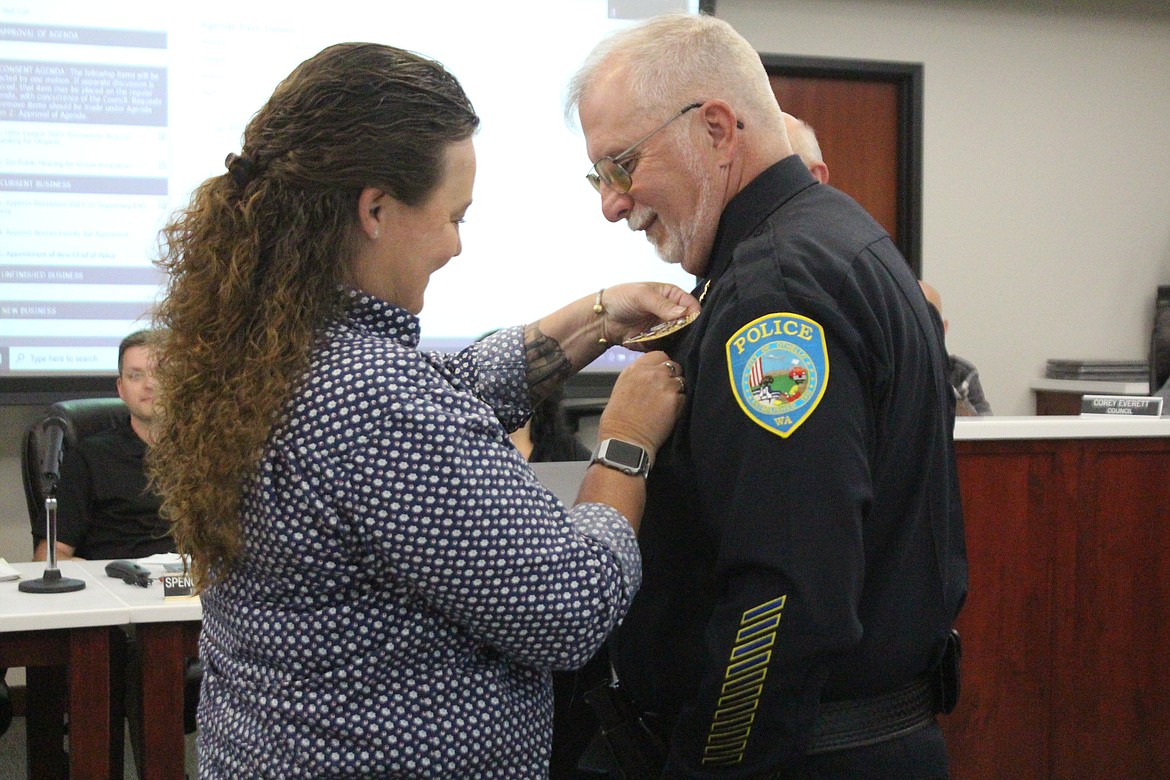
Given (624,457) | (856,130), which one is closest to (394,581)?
(624,457)

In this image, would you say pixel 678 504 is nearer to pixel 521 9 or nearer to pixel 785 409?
pixel 785 409

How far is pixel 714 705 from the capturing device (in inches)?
44.7

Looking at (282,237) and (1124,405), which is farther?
(1124,405)

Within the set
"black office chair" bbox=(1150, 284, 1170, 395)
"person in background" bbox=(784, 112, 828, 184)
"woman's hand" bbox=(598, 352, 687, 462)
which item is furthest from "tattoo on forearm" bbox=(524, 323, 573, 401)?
"black office chair" bbox=(1150, 284, 1170, 395)

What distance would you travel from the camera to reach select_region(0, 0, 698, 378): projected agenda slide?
3818mm

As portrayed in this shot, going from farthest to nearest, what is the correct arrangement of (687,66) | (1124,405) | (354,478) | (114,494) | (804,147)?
1. (114,494)
2. (1124,405)
3. (804,147)
4. (687,66)
5. (354,478)

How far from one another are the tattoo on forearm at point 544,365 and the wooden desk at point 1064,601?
126 cm

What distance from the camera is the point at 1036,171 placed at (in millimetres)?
5223

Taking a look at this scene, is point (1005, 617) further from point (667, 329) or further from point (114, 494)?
point (114, 494)

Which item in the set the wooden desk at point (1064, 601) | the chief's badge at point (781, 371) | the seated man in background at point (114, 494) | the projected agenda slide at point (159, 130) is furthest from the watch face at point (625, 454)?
the projected agenda slide at point (159, 130)

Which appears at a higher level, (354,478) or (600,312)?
(600,312)

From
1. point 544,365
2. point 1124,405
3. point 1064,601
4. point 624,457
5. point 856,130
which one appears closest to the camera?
point 624,457

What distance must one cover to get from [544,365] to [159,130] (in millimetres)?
2848

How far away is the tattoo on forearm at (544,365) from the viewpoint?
157 cm
